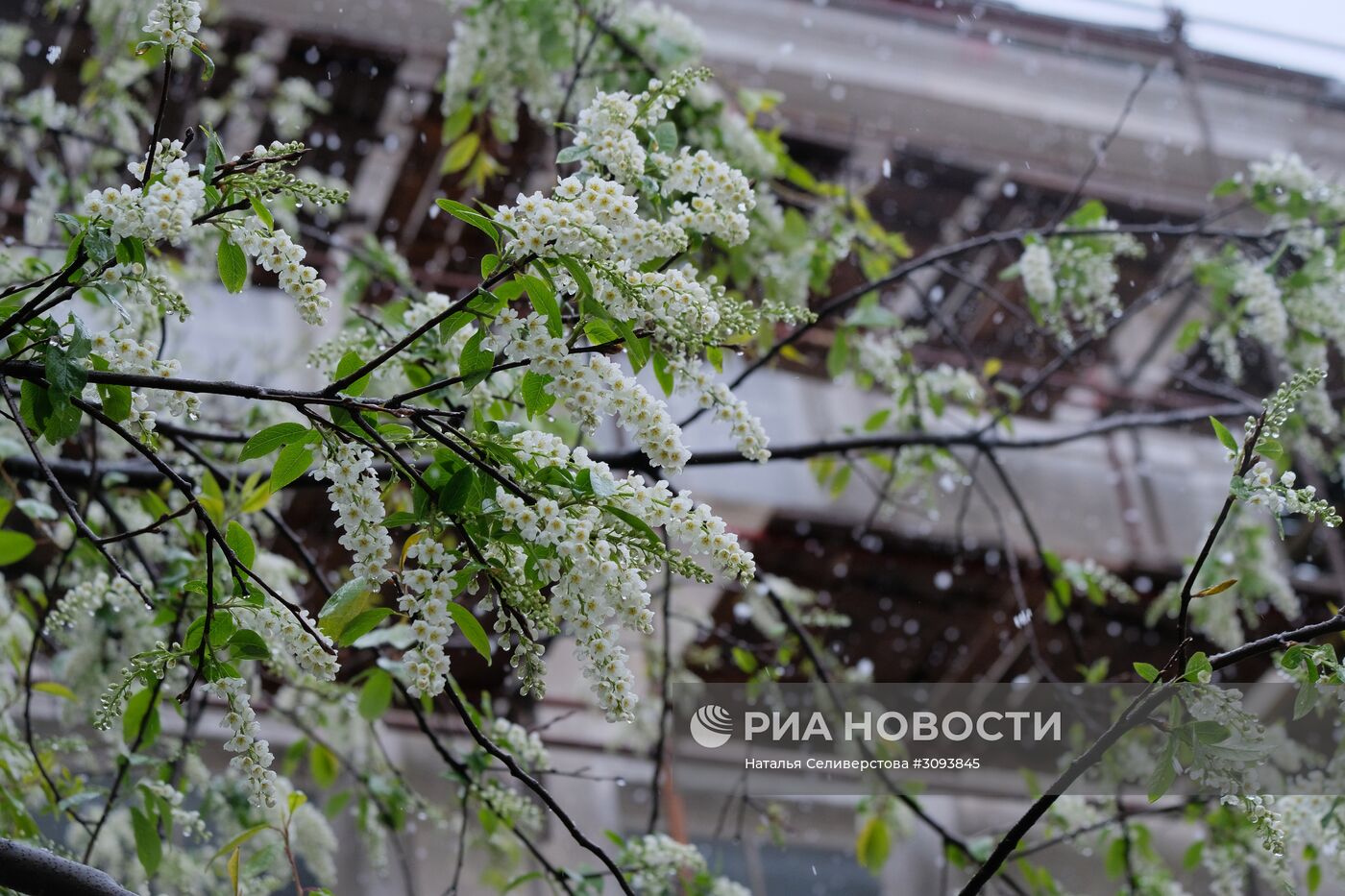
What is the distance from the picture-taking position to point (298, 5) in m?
3.49

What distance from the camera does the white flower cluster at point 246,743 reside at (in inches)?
31.9

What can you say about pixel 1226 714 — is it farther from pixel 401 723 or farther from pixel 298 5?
pixel 298 5

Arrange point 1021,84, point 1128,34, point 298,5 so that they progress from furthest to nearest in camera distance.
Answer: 1. point 1021,84
2. point 1128,34
3. point 298,5

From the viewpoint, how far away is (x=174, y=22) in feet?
2.83

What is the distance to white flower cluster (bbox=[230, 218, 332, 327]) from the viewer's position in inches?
32.8

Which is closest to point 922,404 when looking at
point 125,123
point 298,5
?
point 125,123

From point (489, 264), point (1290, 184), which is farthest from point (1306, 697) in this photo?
point (1290, 184)

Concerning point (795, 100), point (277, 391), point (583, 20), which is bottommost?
point (277, 391)

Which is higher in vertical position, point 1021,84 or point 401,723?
point 1021,84

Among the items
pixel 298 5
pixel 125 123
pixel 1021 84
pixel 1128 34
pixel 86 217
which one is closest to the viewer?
pixel 86 217

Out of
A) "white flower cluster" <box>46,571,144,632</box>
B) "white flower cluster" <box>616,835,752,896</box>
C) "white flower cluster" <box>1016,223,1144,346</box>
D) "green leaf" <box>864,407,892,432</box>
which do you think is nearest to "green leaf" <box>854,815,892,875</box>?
"white flower cluster" <box>616,835,752,896</box>

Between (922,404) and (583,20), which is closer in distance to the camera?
(583,20)

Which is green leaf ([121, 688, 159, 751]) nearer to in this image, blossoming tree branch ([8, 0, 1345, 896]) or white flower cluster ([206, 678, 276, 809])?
blossoming tree branch ([8, 0, 1345, 896])

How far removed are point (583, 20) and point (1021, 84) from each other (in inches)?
101
